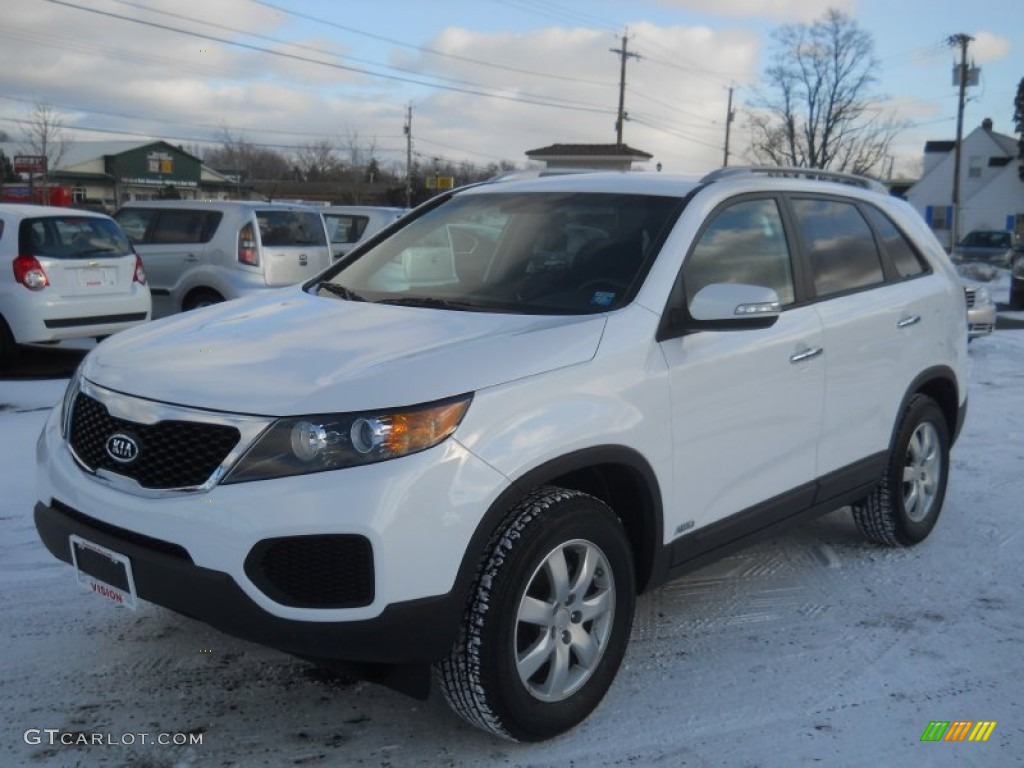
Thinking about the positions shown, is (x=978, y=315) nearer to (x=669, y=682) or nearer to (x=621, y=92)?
(x=669, y=682)

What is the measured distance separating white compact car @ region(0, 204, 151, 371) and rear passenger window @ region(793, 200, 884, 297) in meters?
7.50

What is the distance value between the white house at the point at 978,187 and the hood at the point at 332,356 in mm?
63243

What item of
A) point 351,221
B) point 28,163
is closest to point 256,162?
point 28,163

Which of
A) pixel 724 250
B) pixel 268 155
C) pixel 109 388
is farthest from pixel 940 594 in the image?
pixel 268 155

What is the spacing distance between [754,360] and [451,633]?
64.8 inches

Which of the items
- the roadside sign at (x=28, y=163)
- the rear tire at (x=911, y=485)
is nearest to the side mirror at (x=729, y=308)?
the rear tire at (x=911, y=485)

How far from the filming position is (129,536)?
2.91 metres

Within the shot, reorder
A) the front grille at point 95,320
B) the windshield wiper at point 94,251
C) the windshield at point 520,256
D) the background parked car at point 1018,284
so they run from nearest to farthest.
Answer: the windshield at point 520,256 → the front grille at point 95,320 → the windshield wiper at point 94,251 → the background parked car at point 1018,284

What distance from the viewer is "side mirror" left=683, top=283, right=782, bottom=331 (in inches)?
135

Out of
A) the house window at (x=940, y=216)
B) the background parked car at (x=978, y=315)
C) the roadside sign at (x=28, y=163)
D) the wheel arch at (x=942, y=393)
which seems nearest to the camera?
the wheel arch at (x=942, y=393)

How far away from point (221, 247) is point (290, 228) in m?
0.87

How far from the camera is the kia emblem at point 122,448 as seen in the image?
2.92 m

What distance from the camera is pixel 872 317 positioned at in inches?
177

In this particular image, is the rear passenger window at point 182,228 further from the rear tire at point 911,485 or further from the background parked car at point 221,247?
the rear tire at point 911,485
